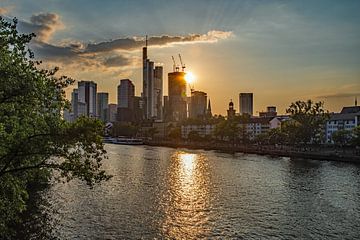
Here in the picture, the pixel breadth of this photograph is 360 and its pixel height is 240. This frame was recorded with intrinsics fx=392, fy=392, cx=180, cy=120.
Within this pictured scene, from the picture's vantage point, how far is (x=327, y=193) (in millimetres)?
58406

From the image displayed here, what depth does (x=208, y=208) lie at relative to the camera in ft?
156

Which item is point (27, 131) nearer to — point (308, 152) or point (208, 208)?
point (208, 208)

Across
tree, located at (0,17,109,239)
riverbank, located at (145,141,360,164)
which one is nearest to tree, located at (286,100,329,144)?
riverbank, located at (145,141,360,164)

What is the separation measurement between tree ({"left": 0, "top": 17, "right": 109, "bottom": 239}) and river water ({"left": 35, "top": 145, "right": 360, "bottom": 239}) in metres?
15.3

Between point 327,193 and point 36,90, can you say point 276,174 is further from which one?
point 36,90

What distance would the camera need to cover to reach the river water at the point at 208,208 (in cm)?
3691

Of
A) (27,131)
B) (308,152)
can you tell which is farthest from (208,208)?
(308,152)

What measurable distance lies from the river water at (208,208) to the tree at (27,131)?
→ 1528cm

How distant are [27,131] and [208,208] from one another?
30301 millimetres

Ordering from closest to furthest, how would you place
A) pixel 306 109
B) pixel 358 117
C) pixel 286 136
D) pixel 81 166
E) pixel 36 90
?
pixel 36 90 < pixel 81 166 < pixel 306 109 < pixel 286 136 < pixel 358 117

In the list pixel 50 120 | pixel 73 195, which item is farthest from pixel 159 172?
pixel 50 120

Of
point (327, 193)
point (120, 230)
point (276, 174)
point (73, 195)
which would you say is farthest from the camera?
point (276, 174)

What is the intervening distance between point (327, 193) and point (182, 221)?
91.1ft

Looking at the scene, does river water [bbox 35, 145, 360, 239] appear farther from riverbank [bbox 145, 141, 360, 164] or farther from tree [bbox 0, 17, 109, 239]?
riverbank [bbox 145, 141, 360, 164]
